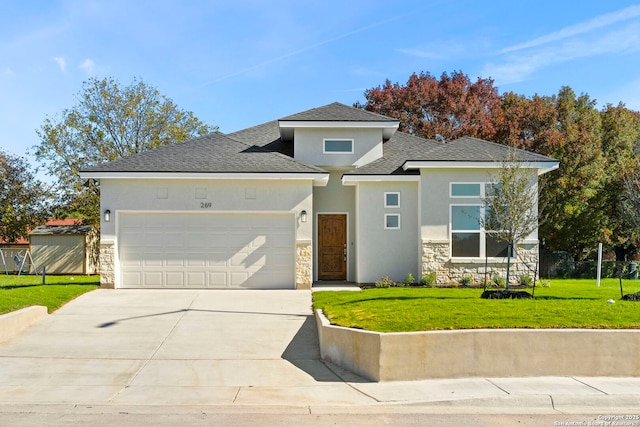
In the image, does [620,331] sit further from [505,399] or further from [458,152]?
[458,152]

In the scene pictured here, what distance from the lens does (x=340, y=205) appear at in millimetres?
19672

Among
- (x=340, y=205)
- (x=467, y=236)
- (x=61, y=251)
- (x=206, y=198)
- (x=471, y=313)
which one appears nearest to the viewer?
(x=471, y=313)

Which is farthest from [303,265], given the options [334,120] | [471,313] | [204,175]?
[471,313]

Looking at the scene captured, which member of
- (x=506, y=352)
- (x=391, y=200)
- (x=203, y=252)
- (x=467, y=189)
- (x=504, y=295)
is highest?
(x=467, y=189)

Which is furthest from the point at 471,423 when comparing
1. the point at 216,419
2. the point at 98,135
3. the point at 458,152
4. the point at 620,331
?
the point at 98,135

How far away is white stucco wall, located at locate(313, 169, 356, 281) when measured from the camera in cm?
1958

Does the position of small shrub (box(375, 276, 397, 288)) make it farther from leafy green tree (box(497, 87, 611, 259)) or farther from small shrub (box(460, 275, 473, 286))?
leafy green tree (box(497, 87, 611, 259))

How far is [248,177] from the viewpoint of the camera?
17453 millimetres

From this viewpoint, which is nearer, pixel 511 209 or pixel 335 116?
Answer: pixel 511 209

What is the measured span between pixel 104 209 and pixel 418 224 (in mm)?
9608

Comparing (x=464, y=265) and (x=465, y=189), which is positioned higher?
(x=465, y=189)

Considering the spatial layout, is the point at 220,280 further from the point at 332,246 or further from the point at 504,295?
the point at 504,295

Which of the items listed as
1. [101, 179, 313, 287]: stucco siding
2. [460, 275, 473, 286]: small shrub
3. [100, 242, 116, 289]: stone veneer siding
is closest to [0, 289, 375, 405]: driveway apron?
[100, 242, 116, 289]: stone veneer siding

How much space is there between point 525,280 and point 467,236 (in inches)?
85.1
